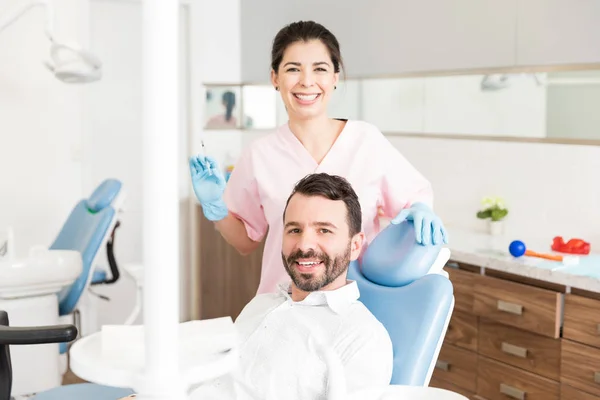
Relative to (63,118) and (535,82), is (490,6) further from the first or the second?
(63,118)

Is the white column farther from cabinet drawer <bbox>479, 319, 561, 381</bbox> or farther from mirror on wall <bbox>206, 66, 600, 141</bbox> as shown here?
cabinet drawer <bbox>479, 319, 561, 381</bbox>

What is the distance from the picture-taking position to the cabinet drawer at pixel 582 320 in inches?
91.8

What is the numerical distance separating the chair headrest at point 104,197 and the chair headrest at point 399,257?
149 cm

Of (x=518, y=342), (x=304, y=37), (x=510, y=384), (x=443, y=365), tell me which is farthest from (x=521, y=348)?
(x=304, y=37)

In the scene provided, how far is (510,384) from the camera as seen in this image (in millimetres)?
2604

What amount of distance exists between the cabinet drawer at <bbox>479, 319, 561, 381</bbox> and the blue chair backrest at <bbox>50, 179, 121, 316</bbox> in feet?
4.48

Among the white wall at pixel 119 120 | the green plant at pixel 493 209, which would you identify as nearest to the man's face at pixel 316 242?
the green plant at pixel 493 209

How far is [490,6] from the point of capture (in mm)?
3039

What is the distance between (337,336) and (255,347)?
6.6 inches

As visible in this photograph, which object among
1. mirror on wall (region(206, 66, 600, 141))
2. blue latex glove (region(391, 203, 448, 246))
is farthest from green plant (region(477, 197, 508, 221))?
blue latex glove (region(391, 203, 448, 246))

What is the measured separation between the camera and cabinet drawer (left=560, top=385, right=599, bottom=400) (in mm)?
2361

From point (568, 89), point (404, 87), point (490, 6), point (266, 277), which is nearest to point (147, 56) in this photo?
point (266, 277)

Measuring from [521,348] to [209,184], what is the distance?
1418mm

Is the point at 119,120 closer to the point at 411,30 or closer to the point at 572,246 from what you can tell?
the point at 411,30
